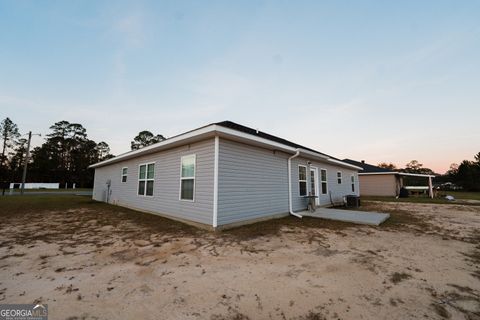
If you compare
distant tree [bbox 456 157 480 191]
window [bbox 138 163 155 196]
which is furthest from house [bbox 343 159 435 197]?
distant tree [bbox 456 157 480 191]

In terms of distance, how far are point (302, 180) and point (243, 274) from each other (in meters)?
7.19

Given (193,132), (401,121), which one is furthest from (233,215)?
(401,121)

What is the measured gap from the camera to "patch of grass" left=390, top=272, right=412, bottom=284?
9.17 ft

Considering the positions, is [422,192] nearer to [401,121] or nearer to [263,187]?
[401,121]

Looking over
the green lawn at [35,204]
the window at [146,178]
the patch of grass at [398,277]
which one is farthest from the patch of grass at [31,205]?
the patch of grass at [398,277]

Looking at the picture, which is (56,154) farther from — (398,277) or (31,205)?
(398,277)

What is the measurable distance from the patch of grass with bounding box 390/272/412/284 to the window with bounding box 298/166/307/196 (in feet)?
20.4

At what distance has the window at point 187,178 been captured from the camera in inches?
258

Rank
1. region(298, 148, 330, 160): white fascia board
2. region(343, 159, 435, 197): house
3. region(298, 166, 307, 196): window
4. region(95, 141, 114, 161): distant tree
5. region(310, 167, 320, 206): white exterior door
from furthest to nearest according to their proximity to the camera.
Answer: region(95, 141, 114, 161): distant tree → region(343, 159, 435, 197): house → region(310, 167, 320, 206): white exterior door → region(298, 166, 307, 196): window → region(298, 148, 330, 160): white fascia board

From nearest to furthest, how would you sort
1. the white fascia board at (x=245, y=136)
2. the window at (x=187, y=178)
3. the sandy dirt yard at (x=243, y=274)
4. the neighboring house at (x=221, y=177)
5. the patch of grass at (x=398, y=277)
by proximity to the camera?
the sandy dirt yard at (x=243, y=274) → the patch of grass at (x=398, y=277) → the white fascia board at (x=245, y=136) → the neighboring house at (x=221, y=177) → the window at (x=187, y=178)

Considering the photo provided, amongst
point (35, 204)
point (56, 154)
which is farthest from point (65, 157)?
point (35, 204)

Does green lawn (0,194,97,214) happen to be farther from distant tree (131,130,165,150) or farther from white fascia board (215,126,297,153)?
distant tree (131,130,165,150)

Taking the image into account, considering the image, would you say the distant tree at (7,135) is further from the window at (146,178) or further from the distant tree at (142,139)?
the window at (146,178)

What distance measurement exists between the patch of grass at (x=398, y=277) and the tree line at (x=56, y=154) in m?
49.9
